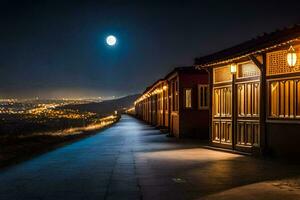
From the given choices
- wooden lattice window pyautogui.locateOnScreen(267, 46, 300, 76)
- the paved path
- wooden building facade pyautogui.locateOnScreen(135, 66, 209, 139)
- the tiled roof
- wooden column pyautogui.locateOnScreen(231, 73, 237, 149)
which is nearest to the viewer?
the paved path

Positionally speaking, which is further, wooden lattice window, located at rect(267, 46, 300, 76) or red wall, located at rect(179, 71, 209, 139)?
red wall, located at rect(179, 71, 209, 139)

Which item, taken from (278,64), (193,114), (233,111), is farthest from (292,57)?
(193,114)

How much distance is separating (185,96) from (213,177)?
59.7ft

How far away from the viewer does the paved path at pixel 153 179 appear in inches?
396

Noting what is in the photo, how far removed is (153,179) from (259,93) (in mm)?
6716

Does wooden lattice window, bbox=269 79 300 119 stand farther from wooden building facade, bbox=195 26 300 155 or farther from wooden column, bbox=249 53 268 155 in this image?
wooden column, bbox=249 53 268 155

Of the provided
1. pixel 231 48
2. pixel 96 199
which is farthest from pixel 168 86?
pixel 96 199

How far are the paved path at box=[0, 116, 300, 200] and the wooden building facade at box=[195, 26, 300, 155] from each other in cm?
110

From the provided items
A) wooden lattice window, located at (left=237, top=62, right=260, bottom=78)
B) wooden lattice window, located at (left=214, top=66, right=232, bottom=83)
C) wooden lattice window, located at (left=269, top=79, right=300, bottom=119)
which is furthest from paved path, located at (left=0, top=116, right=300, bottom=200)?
wooden lattice window, located at (left=214, top=66, right=232, bottom=83)

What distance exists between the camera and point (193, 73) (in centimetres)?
2978

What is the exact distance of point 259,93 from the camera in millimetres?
17359

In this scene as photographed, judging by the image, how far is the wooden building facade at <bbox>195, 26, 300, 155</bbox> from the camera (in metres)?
15.2

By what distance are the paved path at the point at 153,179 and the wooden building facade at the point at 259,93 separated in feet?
3.60

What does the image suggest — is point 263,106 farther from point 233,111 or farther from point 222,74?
point 222,74
